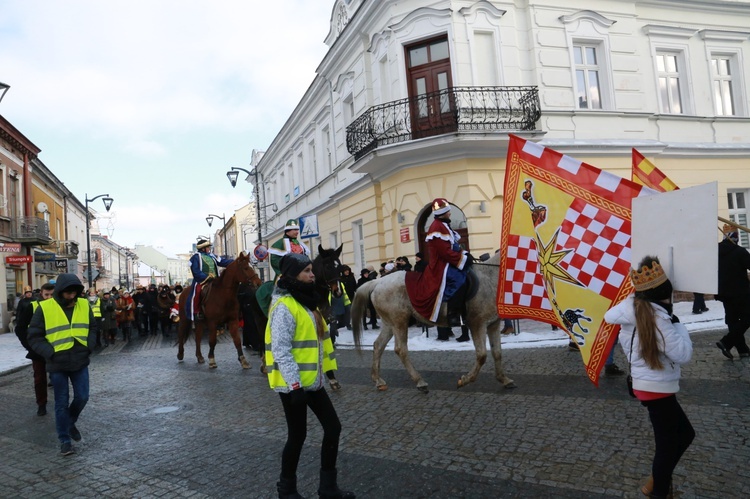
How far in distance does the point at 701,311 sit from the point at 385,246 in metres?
8.78

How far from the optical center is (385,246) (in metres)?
17.4

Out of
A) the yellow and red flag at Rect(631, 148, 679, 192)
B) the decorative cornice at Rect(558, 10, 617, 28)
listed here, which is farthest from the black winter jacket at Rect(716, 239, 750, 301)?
the decorative cornice at Rect(558, 10, 617, 28)

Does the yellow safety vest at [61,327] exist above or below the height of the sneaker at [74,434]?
above

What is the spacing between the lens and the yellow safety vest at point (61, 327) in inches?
229

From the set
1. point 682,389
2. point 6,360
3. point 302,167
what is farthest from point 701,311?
point 302,167

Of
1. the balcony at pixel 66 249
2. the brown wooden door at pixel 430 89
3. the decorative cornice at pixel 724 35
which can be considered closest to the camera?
the brown wooden door at pixel 430 89

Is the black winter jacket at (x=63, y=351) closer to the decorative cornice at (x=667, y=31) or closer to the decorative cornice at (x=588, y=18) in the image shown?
the decorative cornice at (x=588, y=18)

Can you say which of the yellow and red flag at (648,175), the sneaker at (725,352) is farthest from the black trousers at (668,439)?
the sneaker at (725,352)

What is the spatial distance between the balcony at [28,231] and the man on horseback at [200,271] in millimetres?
21728

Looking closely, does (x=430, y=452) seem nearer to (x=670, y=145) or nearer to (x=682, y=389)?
(x=682, y=389)

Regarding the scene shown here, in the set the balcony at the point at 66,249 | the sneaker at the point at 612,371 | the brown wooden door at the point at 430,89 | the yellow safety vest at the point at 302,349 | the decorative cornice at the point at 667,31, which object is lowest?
the sneaker at the point at 612,371

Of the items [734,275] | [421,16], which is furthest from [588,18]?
[734,275]

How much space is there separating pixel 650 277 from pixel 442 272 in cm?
366

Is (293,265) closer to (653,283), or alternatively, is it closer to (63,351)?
(653,283)
